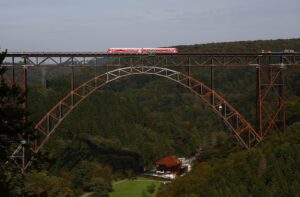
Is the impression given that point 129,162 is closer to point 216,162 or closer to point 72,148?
point 72,148

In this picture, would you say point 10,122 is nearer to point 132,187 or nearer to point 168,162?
point 132,187

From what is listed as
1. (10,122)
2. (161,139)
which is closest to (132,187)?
(161,139)

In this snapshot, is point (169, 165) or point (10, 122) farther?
point (169, 165)

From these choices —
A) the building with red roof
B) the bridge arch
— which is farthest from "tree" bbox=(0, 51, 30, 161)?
the building with red roof

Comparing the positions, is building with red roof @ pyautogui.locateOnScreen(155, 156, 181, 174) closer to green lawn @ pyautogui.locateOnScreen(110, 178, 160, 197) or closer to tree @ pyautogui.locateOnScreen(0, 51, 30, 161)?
green lawn @ pyautogui.locateOnScreen(110, 178, 160, 197)

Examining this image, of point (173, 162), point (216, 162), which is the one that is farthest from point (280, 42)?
point (216, 162)

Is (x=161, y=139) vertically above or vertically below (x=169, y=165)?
above
